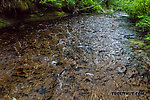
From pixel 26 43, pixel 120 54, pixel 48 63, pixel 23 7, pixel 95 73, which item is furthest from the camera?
pixel 23 7

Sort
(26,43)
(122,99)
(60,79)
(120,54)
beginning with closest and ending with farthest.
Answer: (122,99), (60,79), (120,54), (26,43)

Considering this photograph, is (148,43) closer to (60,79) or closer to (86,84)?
(86,84)

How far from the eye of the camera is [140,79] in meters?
2.43

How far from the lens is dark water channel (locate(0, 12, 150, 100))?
2074 mm

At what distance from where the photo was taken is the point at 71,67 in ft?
9.25

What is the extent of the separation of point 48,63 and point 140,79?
238 centimetres

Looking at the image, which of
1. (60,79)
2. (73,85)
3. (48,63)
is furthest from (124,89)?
(48,63)

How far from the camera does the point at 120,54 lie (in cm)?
338

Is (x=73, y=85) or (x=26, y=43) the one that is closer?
(x=73, y=85)

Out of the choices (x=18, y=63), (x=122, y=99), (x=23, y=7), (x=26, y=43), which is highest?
(x=23, y=7)

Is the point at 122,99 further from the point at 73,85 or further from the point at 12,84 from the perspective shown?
the point at 12,84

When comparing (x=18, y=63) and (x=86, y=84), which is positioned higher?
(x=18, y=63)

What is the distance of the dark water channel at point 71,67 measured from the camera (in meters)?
2.07

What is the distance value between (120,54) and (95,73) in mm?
1314
